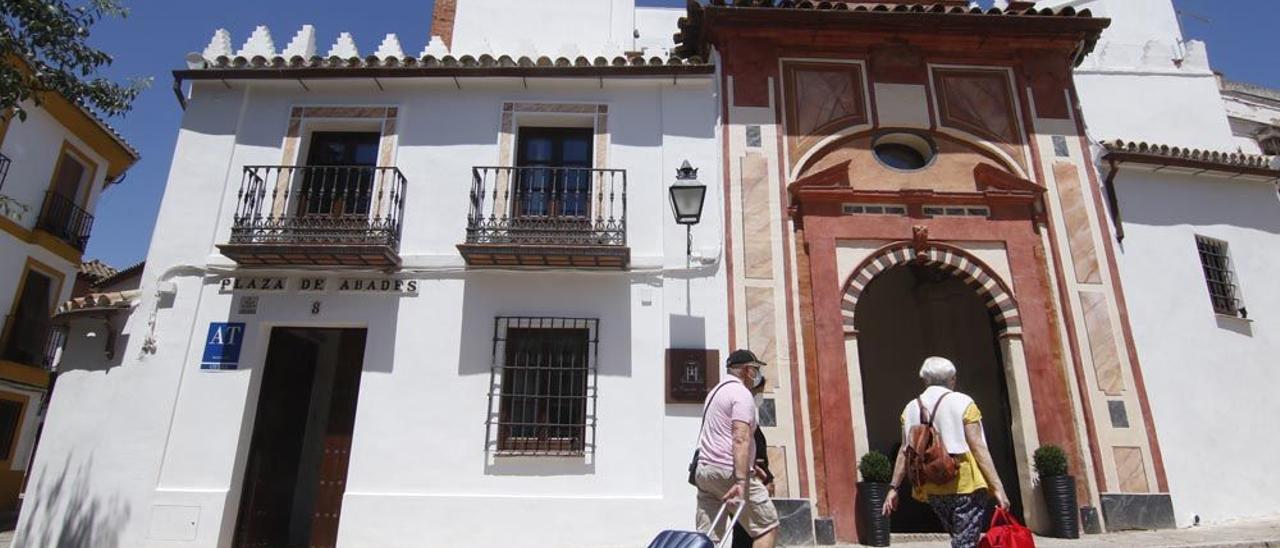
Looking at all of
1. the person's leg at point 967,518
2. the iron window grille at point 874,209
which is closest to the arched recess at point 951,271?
the iron window grille at point 874,209

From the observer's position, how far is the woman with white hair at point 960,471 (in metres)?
3.47

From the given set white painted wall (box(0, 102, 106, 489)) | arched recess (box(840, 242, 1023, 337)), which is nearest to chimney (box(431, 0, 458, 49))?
arched recess (box(840, 242, 1023, 337))

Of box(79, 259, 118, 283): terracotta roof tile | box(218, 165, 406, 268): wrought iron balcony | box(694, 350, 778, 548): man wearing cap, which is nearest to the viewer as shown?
box(694, 350, 778, 548): man wearing cap

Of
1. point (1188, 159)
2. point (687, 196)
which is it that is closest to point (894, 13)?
point (687, 196)

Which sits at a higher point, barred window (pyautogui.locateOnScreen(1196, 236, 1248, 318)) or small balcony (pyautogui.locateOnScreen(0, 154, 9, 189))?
small balcony (pyautogui.locateOnScreen(0, 154, 9, 189))

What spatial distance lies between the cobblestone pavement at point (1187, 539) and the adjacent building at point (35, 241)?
14376mm

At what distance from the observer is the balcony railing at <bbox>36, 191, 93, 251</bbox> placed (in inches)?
507

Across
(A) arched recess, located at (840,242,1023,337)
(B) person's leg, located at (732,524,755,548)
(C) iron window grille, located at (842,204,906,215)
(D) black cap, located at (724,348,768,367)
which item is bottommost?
(B) person's leg, located at (732,524,755,548)

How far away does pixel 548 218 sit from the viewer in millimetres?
7312

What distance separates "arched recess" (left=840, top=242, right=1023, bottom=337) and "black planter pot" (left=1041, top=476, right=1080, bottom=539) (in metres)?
1.58

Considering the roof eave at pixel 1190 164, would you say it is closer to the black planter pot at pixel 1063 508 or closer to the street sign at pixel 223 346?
the black planter pot at pixel 1063 508

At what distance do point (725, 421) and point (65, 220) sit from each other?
14908 mm

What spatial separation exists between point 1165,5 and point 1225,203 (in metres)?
4.93

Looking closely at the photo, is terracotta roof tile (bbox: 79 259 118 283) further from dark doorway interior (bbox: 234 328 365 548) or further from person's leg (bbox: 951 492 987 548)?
person's leg (bbox: 951 492 987 548)
